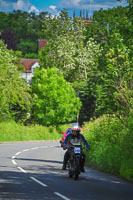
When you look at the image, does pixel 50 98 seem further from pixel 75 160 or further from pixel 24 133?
pixel 75 160

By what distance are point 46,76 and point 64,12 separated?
1618 centimetres

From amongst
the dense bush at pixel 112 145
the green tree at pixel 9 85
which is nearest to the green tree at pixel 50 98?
the green tree at pixel 9 85

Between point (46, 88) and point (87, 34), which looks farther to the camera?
point (87, 34)

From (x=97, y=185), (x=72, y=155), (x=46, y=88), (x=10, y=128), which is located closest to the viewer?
(x=97, y=185)

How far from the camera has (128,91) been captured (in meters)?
23.2

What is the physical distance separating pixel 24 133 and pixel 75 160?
3348cm

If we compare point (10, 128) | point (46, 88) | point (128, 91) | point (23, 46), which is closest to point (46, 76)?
point (46, 88)

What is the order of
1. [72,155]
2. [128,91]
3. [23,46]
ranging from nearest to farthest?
[72,155]
[128,91]
[23,46]

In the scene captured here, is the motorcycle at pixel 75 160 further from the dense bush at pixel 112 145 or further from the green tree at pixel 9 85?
the green tree at pixel 9 85

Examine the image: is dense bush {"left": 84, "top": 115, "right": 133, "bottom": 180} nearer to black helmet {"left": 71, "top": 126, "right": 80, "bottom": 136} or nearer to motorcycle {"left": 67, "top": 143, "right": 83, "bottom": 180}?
motorcycle {"left": 67, "top": 143, "right": 83, "bottom": 180}

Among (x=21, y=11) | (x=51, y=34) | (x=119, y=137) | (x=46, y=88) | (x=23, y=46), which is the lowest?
(x=119, y=137)

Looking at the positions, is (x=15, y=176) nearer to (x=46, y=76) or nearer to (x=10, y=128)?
(x=10, y=128)

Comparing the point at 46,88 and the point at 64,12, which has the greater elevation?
the point at 64,12

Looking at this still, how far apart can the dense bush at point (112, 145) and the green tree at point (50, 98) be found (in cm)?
3029
